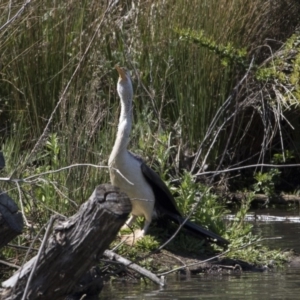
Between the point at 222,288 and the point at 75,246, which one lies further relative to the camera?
the point at 222,288

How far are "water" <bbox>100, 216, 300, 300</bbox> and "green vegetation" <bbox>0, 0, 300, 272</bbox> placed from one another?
74.9 inches

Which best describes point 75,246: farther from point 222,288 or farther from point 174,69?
point 174,69

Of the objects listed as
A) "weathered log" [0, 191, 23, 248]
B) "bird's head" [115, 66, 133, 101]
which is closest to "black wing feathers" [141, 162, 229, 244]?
"bird's head" [115, 66, 133, 101]

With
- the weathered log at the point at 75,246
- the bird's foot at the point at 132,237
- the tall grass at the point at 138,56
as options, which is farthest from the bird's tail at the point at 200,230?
the weathered log at the point at 75,246

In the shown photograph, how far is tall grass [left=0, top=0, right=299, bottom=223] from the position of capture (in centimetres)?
970

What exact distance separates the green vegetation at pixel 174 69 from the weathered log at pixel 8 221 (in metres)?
4.25

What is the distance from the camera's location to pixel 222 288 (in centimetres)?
677

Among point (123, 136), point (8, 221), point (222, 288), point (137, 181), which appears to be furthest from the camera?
point (137, 181)

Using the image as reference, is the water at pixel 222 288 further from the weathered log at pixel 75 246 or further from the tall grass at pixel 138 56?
the tall grass at pixel 138 56

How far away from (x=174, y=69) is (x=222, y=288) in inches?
157

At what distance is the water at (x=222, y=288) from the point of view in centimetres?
644

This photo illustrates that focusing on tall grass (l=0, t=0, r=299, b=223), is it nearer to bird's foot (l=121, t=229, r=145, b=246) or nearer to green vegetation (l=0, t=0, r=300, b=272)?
green vegetation (l=0, t=0, r=300, b=272)

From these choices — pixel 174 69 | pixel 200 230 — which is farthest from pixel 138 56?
pixel 200 230

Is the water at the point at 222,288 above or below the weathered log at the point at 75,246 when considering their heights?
below
